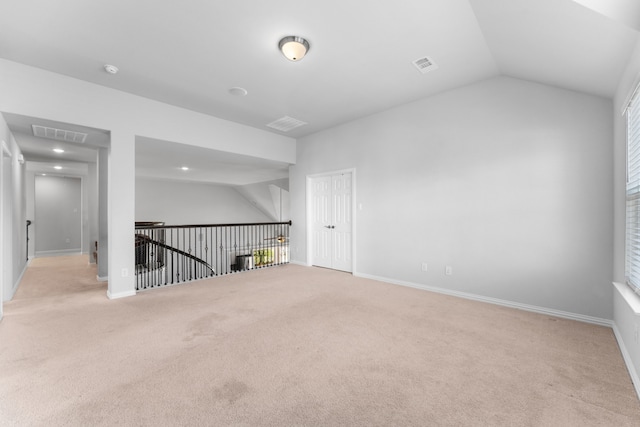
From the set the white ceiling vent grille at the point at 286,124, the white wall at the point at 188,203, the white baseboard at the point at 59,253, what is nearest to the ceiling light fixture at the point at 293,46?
the white ceiling vent grille at the point at 286,124

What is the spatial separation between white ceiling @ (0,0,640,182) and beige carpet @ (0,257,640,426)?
2.47m

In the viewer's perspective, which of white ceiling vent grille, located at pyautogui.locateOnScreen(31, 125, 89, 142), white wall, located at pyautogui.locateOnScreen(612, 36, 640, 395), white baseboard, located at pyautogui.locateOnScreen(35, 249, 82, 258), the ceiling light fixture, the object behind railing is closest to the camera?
white wall, located at pyautogui.locateOnScreen(612, 36, 640, 395)

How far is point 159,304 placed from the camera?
11.4ft

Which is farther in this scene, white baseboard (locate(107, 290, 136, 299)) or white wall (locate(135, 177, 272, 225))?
white wall (locate(135, 177, 272, 225))

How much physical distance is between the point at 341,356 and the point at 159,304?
2.58 m

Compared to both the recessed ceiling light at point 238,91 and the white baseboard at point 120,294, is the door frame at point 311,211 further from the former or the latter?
the white baseboard at point 120,294

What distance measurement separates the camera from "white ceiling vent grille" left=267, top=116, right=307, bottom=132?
16.4 ft

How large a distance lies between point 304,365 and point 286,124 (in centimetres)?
430

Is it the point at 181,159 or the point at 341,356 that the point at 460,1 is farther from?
the point at 181,159

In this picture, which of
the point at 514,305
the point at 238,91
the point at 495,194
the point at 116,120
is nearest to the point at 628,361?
the point at 514,305

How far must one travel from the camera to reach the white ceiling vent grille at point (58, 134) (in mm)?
3645

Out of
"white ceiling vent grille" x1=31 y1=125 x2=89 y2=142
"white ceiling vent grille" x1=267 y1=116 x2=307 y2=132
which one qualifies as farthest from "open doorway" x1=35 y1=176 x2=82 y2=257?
"white ceiling vent grille" x1=267 y1=116 x2=307 y2=132

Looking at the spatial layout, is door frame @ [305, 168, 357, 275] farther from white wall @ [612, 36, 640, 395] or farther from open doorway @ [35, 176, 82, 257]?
open doorway @ [35, 176, 82, 257]

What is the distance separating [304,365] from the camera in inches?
81.6
